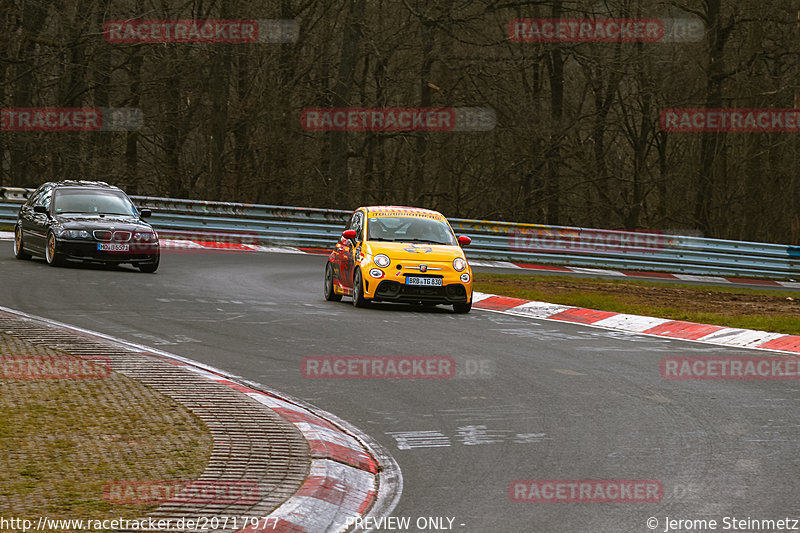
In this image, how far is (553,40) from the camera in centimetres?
3775

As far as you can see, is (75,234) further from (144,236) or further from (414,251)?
(414,251)

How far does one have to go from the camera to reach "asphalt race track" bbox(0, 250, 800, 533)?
20.2 feet

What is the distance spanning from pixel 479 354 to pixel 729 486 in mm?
5575

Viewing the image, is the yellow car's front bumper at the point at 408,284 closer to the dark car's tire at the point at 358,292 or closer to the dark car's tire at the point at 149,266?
the dark car's tire at the point at 358,292

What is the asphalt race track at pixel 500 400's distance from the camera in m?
6.17

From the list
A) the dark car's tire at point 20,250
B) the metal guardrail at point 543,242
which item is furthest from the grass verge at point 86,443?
the metal guardrail at point 543,242

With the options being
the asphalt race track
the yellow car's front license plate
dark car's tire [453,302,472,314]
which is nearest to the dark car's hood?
the asphalt race track

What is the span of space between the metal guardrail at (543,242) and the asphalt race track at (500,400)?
12.3m

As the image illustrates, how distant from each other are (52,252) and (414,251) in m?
7.50

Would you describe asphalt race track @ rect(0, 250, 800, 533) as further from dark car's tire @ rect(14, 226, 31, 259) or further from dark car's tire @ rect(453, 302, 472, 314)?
dark car's tire @ rect(14, 226, 31, 259)

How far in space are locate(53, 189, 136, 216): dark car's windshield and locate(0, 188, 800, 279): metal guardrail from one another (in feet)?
25.9

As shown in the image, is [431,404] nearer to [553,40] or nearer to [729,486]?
[729,486]

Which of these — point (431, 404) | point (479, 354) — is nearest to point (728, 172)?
point (479, 354)

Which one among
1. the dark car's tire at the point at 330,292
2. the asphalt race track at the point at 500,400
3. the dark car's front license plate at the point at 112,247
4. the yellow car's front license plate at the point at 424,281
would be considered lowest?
the asphalt race track at the point at 500,400
